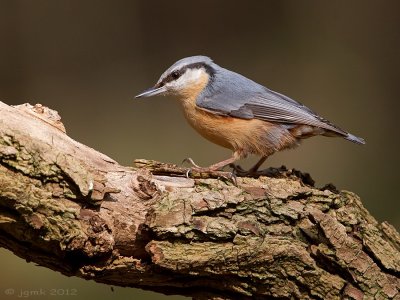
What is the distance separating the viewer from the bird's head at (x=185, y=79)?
346 cm

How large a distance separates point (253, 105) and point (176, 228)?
1.16 metres

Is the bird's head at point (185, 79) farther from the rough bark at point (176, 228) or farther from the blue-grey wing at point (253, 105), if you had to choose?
the rough bark at point (176, 228)

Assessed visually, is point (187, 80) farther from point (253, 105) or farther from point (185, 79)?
point (253, 105)

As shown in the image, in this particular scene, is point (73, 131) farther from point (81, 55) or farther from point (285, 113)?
point (285, 113)

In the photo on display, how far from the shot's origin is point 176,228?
2.30 m

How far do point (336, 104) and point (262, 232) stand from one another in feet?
14.4

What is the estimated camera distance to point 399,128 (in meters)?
6.19

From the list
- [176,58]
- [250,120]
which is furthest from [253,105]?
[176,58]

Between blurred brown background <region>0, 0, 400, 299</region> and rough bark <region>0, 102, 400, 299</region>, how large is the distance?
3702 mm

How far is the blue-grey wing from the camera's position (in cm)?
328

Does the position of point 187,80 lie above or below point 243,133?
above

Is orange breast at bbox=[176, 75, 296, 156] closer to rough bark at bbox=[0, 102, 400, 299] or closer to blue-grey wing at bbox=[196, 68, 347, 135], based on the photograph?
blue-grey wing at bbox=[196, 68, 347, 135]

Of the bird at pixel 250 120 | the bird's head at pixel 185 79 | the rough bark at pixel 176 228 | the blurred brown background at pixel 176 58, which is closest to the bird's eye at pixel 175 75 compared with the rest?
the bird's head at pixel 185 79

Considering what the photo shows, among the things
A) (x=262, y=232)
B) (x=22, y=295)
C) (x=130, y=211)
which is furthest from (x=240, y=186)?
(x=22, y=295)
